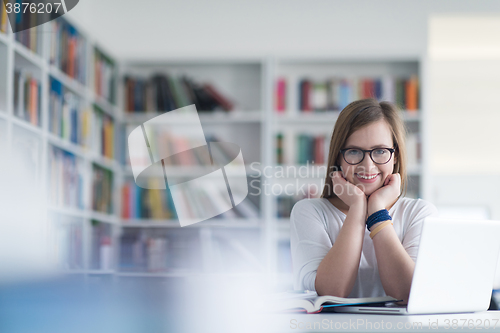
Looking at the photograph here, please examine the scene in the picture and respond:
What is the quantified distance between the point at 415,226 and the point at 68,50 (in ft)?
6.98

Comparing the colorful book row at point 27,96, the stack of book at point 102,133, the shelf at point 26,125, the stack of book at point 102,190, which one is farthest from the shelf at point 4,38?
the stack of book at point 102,190

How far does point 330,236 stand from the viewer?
1.23 meters

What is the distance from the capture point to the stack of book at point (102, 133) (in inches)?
117

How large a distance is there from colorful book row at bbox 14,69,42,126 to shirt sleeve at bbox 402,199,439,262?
1.69 m

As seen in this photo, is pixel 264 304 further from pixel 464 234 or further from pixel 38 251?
pixel 38 251

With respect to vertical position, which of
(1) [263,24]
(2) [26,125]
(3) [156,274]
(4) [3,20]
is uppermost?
(1) [263,24]

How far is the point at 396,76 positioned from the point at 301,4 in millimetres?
813

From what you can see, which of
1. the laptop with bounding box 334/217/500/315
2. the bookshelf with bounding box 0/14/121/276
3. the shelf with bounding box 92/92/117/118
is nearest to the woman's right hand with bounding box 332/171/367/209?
the laptop with bounding box 334/217/500/315

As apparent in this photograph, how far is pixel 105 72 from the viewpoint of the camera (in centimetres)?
316

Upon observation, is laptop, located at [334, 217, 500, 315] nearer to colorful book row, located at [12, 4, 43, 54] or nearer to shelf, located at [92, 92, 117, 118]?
colorful book row, located at [12, 4, 43, 54]

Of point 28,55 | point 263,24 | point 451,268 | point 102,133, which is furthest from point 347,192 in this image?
point 263,24

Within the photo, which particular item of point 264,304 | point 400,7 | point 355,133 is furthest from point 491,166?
point 264,304

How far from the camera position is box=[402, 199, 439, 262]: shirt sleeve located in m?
1.14

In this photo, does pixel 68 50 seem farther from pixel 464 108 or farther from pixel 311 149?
pixel 464 108
